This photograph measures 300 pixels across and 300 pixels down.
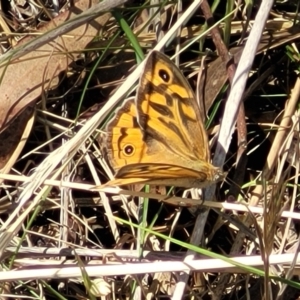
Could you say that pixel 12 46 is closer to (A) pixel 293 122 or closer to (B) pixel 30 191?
(B) pixel 30 191

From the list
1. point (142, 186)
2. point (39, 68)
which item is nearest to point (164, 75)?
point (142, 186)

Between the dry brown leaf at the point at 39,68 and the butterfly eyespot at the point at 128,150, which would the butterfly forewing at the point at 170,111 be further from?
the dry brown leaf at the point at 39,68

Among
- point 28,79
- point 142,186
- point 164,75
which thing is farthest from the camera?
point 28,79

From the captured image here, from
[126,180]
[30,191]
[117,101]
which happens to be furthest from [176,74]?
[30,191]

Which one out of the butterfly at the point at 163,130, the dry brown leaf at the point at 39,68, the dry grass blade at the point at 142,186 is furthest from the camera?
the dry brown leaf at the point at 39,68

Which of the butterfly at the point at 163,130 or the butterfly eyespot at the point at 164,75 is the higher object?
the butterfly eyespot at the point at 164,75

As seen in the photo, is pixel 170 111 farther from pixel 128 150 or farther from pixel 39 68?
pixel 39 68

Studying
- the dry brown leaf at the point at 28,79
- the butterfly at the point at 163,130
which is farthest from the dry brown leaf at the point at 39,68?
the butterfly at the point at 163,130
